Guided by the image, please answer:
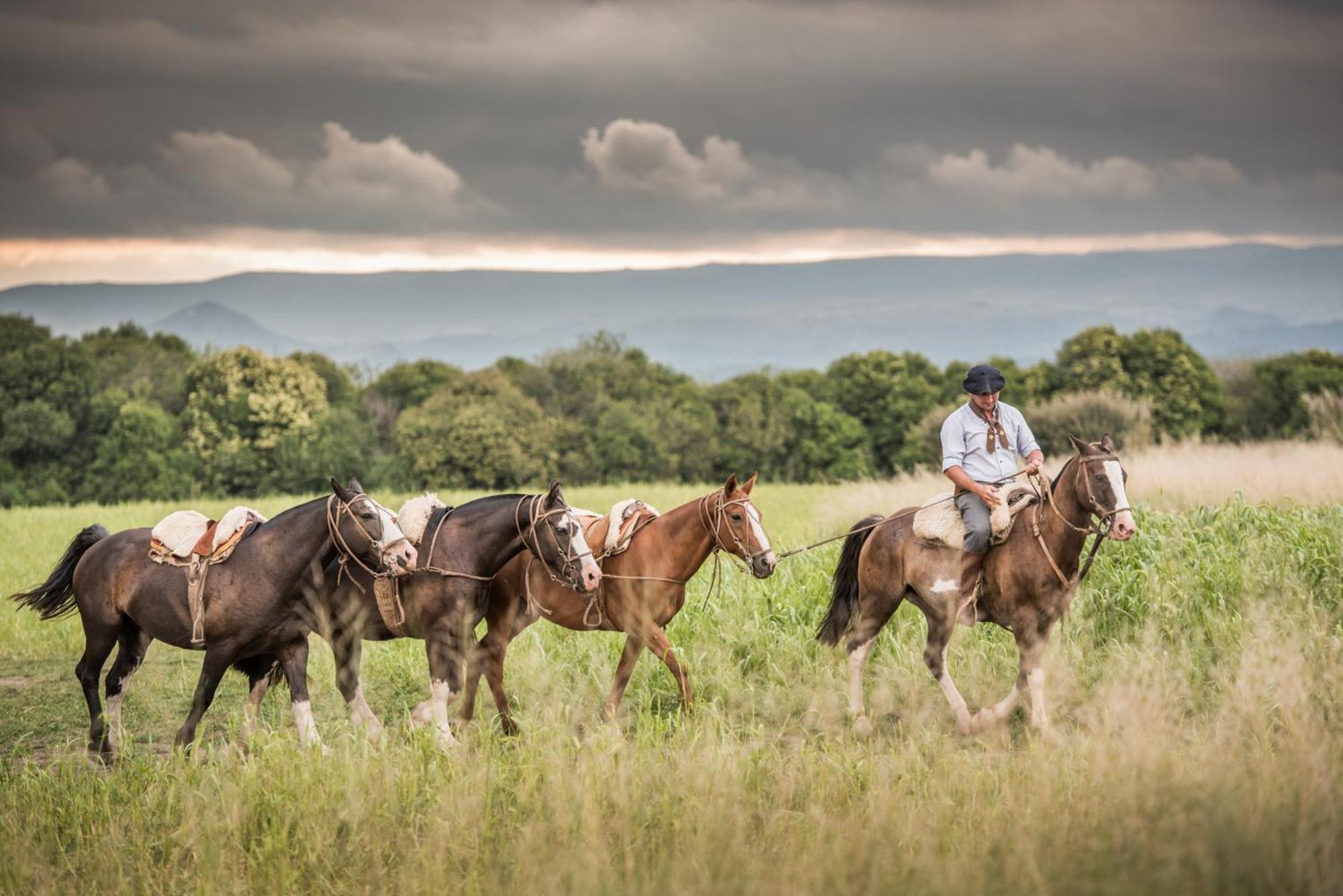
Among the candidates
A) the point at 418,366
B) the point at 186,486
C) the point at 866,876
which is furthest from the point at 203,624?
the point at 418,366

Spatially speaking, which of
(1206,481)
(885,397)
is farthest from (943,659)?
(885,397)

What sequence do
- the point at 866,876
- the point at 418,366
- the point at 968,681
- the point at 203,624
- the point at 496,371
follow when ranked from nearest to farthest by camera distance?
the point at 866,876 < the point at 203,624 < the point at 968,681 < the point at 496,371 < the point at 418,366

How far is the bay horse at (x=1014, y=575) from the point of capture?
24.5 feet

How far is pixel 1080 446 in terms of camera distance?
24.8ft

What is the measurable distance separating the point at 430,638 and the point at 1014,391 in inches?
1775

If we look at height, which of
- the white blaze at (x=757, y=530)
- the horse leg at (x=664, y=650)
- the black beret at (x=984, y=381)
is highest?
the black beret at (x=984, y=381)

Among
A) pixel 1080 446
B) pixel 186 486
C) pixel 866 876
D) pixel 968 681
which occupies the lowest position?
pixel 186 486

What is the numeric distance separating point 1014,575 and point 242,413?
147 ft

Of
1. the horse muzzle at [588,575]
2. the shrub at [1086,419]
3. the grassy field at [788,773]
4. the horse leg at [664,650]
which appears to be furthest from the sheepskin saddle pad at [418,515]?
the shrub at [1086,419]

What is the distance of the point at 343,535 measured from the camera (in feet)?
24.6

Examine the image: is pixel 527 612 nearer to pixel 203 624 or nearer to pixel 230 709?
pixel 203 624

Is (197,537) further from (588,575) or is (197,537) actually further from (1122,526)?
(1122,526)

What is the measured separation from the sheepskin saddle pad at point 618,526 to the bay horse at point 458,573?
0.65 metres

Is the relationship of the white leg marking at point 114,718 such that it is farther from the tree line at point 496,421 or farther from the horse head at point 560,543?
the tree line at point 496,421
